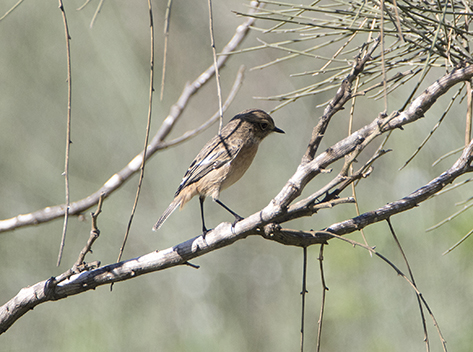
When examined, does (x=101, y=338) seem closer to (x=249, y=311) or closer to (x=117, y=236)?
(x=117, y=236)

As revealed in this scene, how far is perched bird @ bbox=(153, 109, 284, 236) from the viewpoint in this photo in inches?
129

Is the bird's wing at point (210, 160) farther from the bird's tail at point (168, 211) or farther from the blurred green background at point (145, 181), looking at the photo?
the blurred green background at point (145, 181)

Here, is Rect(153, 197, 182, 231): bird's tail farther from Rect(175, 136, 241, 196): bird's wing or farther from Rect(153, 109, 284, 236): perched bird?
Rect(175, 136, 241, 196): bird's wing

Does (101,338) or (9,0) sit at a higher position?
(9,0)

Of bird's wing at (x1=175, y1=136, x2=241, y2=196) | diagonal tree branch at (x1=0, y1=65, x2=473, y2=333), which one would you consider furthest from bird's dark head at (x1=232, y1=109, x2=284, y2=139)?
diagonal tree branch at (x1=0, y1=65, x2=473, y2=333)

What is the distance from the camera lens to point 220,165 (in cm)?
330

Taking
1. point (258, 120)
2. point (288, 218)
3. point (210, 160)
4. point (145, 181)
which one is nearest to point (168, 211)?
point (210, 160)

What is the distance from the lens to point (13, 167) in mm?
5879

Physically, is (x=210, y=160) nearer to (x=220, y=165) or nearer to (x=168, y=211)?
(x=220, y=165)

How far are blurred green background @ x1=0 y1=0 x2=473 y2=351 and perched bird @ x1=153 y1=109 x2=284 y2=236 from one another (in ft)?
5.97

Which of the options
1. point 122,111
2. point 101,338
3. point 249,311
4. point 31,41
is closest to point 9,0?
point 31,41

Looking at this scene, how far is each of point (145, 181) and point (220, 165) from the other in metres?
2.80

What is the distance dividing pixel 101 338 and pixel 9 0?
4.40 meters

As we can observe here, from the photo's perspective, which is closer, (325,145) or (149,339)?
(149,339)
